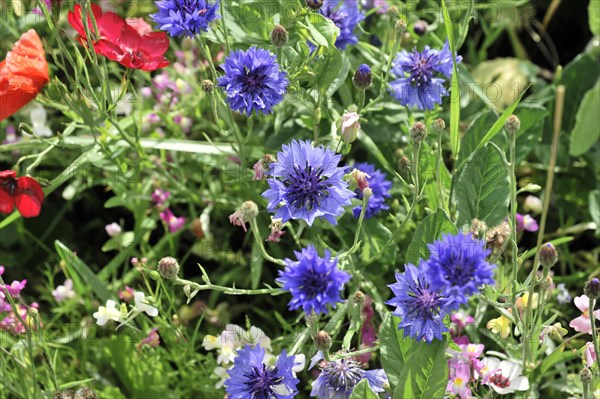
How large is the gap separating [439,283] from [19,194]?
72 cm

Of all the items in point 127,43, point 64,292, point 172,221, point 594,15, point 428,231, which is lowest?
point 64,292

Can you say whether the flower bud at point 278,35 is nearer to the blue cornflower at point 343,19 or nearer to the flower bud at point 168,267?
the blue cornflower at point 343,19

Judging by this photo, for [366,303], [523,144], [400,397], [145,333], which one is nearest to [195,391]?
[145,333]

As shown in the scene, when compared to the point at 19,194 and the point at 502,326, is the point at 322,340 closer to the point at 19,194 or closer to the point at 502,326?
the point at 502,326

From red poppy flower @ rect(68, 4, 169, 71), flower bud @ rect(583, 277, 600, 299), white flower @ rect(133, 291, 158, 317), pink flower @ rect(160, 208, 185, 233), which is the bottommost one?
pink flower @ rect(160, 208, 185, 233)

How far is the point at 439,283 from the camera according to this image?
2.73 feet

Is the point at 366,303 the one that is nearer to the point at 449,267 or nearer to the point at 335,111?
the point at 335,111

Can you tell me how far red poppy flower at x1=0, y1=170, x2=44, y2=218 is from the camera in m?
1.24

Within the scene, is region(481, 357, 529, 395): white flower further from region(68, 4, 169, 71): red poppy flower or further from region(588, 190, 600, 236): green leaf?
region(68, 4, 169, 71): red poppy flower

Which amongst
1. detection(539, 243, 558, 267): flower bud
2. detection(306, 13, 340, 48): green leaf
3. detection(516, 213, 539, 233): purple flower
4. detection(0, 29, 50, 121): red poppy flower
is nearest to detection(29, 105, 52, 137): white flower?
detection(0, 29, 50, 121): red poppy flower

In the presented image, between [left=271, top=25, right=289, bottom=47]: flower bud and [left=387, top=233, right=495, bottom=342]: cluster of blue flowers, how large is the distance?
13.3 inches

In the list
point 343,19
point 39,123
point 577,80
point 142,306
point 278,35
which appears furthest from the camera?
point 577,80

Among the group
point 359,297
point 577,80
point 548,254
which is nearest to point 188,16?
point 359,297

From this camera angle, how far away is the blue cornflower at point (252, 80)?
1051 mm
